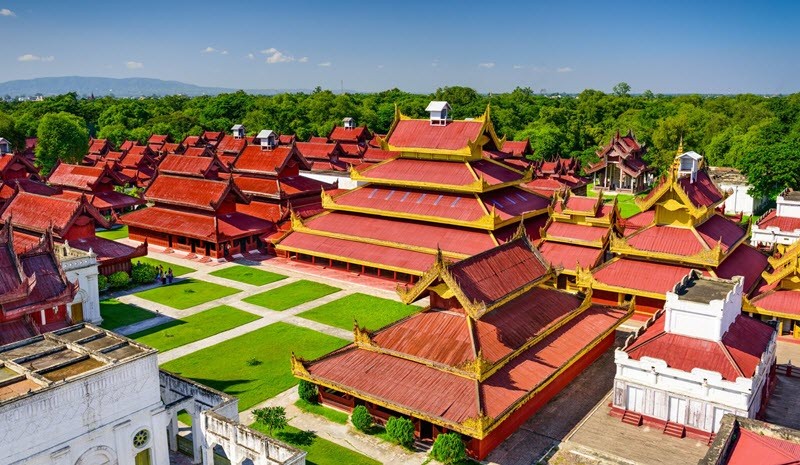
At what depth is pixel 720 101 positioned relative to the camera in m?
134

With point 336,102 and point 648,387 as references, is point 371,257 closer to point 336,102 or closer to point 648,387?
point 648,387

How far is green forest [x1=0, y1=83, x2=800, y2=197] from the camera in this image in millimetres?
76875

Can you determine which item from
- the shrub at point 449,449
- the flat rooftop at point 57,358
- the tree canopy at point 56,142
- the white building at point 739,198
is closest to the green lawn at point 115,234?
the tree canopy at point 56,142

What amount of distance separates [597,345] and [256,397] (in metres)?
15.4

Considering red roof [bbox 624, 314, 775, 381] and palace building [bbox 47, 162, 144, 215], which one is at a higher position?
palace building [bbox 47, 162, 144, 215]

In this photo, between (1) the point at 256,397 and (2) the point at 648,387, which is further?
(1) the point at 256,397

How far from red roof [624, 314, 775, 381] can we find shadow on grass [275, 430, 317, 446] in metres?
12.3

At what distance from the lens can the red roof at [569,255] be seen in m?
37.8

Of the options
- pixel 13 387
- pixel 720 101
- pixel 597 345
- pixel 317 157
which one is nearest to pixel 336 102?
pixel 317 157

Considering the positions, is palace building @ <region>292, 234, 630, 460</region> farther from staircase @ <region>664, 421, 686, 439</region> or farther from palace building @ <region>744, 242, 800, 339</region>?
palace building @ <region>744, 242, 800, 339</region>

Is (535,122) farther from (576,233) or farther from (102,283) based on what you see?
(102,283)

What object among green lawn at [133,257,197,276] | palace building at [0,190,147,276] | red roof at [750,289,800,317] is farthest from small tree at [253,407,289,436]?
green lawn at [133,257,197,276]

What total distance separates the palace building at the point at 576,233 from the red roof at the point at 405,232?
4.06 m

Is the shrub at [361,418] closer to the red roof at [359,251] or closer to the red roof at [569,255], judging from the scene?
the red roof at [359,251]
